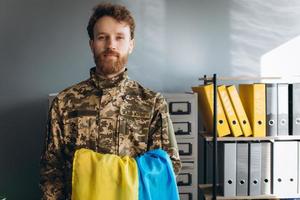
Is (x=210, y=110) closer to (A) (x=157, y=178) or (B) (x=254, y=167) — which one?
(B) (x=254, y=167)

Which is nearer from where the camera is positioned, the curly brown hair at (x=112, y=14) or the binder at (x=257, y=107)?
the curly brown hair at (x=112, y=14)

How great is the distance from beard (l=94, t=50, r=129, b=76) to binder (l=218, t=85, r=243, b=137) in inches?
49.6

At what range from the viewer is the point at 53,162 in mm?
1380

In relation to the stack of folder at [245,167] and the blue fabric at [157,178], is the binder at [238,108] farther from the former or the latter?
the blue fabric at [157,178]

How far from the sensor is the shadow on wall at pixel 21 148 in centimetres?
282

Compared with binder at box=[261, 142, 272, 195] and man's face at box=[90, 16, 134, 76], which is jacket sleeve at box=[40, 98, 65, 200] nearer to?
man's face at box=[90, 16, 134, 76]

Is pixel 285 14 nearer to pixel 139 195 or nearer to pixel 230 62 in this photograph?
pixel 230 62

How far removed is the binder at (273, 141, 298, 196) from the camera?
2.55 metres

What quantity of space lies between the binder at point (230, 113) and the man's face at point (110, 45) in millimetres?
1247

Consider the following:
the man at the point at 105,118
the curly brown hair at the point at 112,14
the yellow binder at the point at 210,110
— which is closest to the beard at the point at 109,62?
the man at the point at 105,118

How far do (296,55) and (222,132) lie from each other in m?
0.95

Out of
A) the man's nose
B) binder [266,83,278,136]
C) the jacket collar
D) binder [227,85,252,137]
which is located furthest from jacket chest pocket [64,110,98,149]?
binder [266,83,278,136]

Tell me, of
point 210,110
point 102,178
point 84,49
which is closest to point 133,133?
point 102,178

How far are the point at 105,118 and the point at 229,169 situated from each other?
136cm
